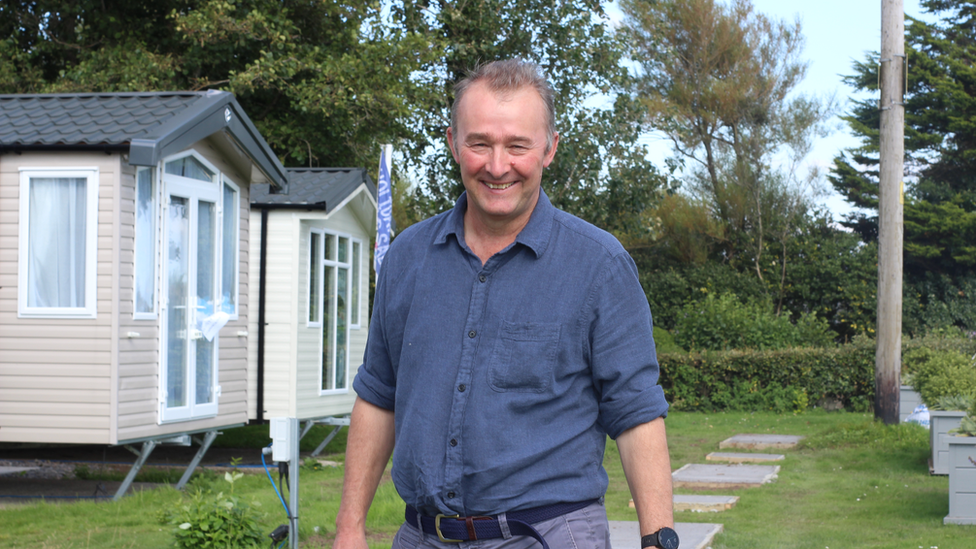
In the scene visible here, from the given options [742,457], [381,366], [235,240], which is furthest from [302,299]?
[381,366]

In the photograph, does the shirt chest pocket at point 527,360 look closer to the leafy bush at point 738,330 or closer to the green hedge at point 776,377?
the green hedge at point 776,377

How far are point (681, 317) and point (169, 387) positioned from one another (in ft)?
50.8

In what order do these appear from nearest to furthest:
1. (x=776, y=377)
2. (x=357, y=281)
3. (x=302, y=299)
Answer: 1. (x=302, y=299)
2. (x=357, y=281)
3. (x=776, y=377)

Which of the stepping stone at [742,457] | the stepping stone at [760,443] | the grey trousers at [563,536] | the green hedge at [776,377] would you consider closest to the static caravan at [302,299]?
the stepping stone at [742,457]

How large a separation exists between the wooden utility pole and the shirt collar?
12.1 metres

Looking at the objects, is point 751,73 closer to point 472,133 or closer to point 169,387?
point 169,387

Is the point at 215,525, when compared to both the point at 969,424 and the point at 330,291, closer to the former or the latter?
the point at 969,424

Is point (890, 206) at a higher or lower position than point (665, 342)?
higher

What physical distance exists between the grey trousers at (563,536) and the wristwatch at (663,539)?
0.13 meters

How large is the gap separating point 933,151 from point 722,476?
2467 cm

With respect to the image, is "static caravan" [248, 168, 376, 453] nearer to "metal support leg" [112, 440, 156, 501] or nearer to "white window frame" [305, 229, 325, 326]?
"white window frame" [305, 229, 325, 326]

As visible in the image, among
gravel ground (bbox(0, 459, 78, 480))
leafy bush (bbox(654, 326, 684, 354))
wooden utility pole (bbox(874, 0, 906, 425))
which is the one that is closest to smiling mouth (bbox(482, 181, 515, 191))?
gravel ground (bbox(0, 459, 78, 480))

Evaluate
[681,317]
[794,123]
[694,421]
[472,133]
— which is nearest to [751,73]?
[794,123]

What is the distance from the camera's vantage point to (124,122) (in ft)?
31.2
